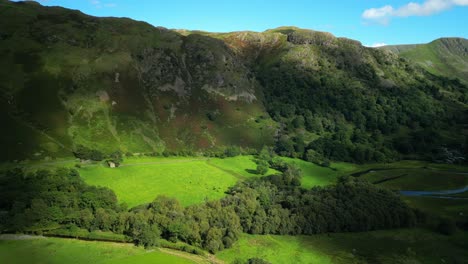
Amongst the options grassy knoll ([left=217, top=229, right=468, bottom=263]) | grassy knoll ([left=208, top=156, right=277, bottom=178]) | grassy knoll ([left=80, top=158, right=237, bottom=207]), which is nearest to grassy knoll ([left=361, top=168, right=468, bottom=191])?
grassy knoll ([left=208, top=156, right=277, bottom=178])

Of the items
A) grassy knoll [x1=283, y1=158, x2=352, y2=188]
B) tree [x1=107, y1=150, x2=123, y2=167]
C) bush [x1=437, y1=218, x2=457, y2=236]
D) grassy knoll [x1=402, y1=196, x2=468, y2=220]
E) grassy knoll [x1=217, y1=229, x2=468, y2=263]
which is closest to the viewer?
grassy knoll [x1=217, y1=229, x2=468, y2=263]

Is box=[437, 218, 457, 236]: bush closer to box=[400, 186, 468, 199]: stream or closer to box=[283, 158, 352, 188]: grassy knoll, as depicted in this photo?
box=[400, 186, 468, 199]: stream

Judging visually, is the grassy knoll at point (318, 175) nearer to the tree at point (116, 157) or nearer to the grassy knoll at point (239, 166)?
the grassy knoll at point (239, 166)

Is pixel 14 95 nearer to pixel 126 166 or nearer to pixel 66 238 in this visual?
pixel 126 166

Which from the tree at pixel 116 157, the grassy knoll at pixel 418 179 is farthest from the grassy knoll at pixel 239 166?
the grassy knoll at pixel 418 179

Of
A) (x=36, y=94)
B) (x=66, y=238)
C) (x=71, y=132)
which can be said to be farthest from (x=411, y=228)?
(x=36, y=94)

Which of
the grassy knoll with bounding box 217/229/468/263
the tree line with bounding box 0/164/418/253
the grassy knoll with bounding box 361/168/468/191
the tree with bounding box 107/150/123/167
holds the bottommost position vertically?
the grassy knoll with bounding box 217/229/468/263

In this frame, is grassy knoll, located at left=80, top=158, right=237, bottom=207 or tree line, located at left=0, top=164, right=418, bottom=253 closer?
tree line, located at left=0, top=164, right=418, bottom=253

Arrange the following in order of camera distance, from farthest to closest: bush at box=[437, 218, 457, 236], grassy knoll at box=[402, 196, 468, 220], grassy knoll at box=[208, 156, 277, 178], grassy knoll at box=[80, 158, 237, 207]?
grassy knoll at box=[208, 156, 277, 178]
grassy knoll at box=[402, 196, 468, 220]
grassy knoll at box=[80, 158, 237, 207]
bush at box=[437, 218, 457, 236]
